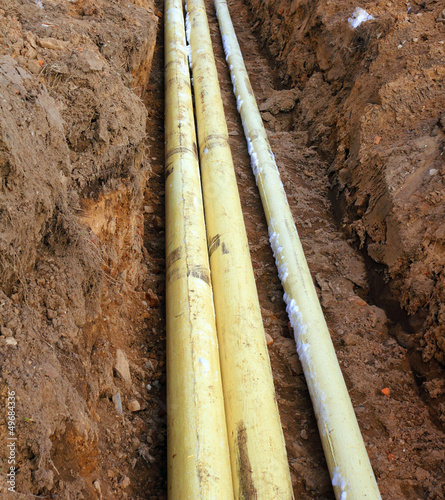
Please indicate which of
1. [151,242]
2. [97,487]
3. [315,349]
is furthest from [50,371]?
[151,242]

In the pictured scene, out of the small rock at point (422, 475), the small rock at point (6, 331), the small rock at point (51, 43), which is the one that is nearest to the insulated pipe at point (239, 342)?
the small rock at point (422, 475)

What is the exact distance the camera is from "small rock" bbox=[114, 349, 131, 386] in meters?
2.89

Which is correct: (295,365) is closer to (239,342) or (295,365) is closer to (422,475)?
(239,342)

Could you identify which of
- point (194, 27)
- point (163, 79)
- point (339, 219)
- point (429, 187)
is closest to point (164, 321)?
point (339, 219)

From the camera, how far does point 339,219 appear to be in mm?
4805

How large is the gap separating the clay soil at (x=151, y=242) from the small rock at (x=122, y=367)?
14 millimetres

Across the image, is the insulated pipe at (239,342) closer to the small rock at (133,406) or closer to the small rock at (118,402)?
the small rock at (133,406)

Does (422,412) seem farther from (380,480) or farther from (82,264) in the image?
(82,264)

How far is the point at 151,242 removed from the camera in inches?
164

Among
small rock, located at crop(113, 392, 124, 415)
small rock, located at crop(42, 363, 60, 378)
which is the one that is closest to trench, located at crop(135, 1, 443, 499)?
small rock, located at crop(113, 392, 124, 415)

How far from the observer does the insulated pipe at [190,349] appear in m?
2.41

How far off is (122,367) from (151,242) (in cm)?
153

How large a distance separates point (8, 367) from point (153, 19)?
4887 mm

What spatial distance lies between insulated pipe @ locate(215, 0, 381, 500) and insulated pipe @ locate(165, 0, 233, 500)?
787mm
